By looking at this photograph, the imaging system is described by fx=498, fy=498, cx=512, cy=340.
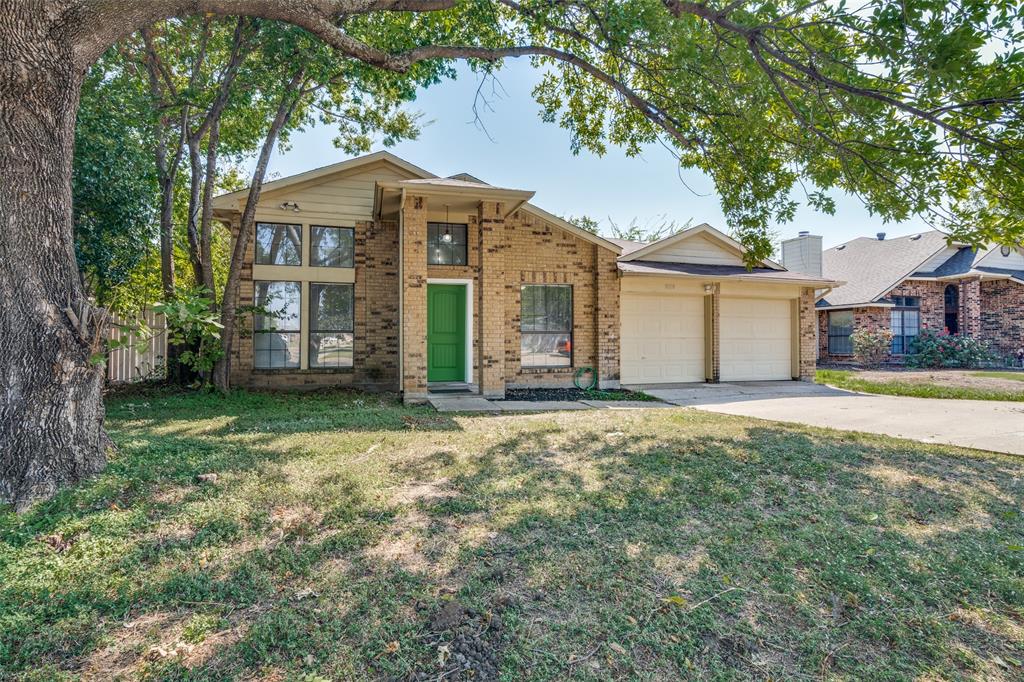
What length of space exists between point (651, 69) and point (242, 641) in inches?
331

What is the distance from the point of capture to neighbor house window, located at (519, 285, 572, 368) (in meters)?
10.9

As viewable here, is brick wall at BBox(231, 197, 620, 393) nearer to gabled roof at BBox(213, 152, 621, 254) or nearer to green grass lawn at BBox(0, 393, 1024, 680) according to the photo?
gabled roof at BBox(213, 152, 621, 254)

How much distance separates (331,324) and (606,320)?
6081mm

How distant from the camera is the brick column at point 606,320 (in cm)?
1110

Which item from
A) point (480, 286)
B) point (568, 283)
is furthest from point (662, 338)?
point (480, 286)

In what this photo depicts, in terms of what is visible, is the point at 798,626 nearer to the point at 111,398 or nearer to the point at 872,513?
the point at 872,513

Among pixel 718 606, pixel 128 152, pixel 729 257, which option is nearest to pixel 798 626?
pixel 718 606

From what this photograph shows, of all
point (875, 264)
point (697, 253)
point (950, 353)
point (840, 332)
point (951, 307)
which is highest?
point (875, 264)

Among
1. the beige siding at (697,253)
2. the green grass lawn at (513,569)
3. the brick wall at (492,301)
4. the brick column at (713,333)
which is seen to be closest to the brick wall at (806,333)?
the beige siding at (697,253)

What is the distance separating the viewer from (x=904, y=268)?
18.0 meters

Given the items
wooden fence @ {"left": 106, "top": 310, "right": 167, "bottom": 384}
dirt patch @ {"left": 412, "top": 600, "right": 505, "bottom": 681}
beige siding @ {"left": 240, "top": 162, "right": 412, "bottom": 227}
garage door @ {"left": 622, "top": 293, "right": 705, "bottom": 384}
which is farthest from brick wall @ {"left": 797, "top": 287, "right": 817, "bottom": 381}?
wooden fence @ {"left": 106, "top": 310, "right": 167, "bottom": 384}

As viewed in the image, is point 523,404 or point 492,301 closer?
point 523,404

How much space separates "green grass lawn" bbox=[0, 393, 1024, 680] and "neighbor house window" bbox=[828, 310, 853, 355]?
14932 millimetres

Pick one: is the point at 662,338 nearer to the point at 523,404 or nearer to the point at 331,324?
the point at 523,404
